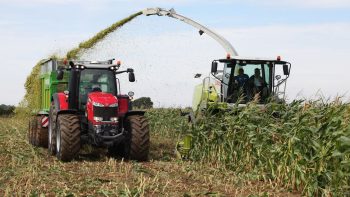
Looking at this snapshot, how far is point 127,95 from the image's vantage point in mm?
11133

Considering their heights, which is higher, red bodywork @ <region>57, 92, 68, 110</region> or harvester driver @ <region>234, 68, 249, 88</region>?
harvester driver @ <region>234, 68, 249, 88</region>

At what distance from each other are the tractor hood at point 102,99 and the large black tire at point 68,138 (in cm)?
51

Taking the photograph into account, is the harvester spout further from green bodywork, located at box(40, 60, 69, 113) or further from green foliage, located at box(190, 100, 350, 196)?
green foliage, located at box(190, 100, 350, 196)

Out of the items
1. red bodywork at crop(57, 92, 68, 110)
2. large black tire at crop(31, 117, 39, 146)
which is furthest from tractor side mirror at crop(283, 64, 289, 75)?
large black tire at crop(31, 117, 39, 146)

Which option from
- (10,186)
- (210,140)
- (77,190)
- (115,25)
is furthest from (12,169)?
(115,25)

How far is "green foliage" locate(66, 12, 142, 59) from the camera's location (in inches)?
596

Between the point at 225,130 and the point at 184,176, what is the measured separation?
88.5 inches

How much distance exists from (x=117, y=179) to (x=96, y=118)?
2690 millimetres

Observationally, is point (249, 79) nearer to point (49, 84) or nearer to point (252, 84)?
point (252, 84)

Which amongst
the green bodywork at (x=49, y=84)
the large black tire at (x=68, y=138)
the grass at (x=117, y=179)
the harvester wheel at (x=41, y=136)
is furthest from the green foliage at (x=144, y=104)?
the large black tire at (x=68, y=138)

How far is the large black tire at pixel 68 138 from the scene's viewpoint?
10.0 metres

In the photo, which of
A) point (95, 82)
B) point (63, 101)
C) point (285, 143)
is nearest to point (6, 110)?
point (63, 101)

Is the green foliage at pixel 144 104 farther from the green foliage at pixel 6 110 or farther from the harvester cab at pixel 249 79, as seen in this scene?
the harvester cab at pixel 249 79

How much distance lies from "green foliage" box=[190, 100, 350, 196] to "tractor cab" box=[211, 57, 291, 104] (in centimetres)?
67
